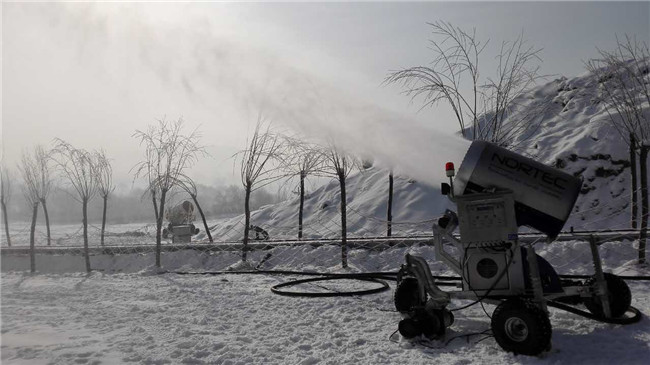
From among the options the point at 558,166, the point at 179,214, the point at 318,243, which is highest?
the point at 558,166

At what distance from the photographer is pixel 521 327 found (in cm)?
524

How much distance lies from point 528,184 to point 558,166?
28978 mm

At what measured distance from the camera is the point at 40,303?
9531 millimetres

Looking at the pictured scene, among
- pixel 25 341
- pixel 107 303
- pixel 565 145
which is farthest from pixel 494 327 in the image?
pixel 565 145

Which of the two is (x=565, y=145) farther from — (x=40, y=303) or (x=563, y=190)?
(x=40, y=303)

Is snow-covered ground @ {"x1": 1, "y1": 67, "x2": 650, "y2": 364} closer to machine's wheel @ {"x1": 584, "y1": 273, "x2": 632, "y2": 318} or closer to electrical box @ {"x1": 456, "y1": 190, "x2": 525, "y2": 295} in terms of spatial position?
machine's wheel @ {"x1": 584, "y1": 273, "x2": 632, "y2": 318}

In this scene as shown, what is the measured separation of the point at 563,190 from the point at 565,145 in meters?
31.9

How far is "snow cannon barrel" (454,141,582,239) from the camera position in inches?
229

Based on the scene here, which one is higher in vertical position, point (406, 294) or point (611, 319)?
point (406, 294)

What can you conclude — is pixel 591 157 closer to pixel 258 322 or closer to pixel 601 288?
pixel 601 288

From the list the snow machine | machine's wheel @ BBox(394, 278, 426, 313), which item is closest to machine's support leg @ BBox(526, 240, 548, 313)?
the snow machine

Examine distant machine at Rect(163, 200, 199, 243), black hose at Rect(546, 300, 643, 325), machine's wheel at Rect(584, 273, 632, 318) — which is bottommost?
black hose at Rect(546, 300, 643, 325)

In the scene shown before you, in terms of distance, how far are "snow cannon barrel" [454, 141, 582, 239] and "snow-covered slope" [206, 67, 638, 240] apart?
50.3ft

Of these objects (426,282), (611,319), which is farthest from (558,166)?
(426,282)
